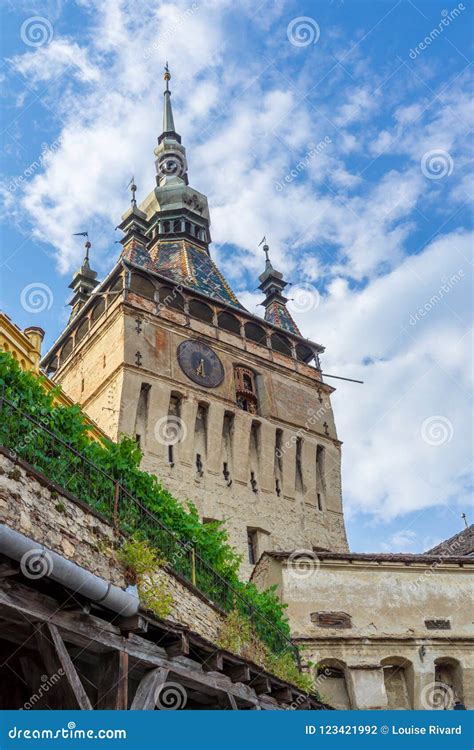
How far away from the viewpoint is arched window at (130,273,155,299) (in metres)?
31.5

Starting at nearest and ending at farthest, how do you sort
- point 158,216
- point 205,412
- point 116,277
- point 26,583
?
point 26,583, point 205,412, point 116,277, point 158,216

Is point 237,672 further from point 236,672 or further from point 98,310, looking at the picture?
point 98,310

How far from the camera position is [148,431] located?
2762cm

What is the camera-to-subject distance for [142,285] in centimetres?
3197

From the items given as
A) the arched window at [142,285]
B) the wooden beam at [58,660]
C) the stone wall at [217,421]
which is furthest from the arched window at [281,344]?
the wooden beam at [58,660]

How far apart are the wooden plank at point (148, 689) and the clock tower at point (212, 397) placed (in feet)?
59.5

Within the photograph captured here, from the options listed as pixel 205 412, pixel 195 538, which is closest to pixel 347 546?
pixel 205 412

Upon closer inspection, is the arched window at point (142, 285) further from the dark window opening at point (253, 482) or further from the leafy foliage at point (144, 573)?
the leafy foliage at point (144, 573)

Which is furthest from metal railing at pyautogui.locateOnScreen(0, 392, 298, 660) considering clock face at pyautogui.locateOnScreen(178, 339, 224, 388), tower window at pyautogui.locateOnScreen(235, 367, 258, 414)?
tower window at pyautogui.locateOnScreen(235, 367, 258, 414)

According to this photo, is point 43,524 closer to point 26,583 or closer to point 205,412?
point 26,583

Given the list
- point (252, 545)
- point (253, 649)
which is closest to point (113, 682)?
point (253, 649)

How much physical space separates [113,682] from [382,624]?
41.9 feet

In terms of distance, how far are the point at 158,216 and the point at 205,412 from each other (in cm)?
1716

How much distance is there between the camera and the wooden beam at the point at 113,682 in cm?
778
